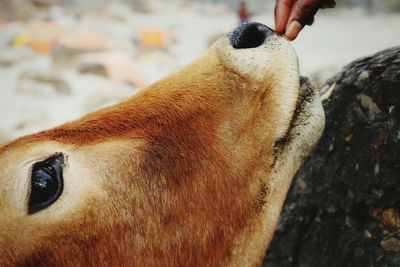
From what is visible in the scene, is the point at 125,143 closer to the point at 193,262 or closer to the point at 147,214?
the point at 147,214

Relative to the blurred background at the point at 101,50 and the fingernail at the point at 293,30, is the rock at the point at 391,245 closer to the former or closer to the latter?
the fingernail at the point at 293,30

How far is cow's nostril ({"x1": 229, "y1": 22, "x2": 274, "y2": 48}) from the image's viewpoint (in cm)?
187

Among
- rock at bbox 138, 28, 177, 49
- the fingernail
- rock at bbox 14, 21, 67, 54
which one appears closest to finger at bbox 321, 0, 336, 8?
the fingernail

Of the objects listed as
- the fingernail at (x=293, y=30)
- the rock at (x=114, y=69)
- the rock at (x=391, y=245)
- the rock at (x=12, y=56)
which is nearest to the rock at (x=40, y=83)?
the rock at (x=114, y=69)

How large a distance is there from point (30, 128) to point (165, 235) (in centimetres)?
481

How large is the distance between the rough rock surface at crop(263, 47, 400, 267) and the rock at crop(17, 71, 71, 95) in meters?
6.12

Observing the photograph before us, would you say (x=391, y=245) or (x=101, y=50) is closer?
(x=391, y=245)

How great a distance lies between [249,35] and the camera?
1906mm

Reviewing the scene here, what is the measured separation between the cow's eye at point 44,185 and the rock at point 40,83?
620cm

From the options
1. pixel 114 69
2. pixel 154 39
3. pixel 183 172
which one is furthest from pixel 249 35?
pixel 154 39

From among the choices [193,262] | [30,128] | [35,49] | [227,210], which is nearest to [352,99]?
[227,210]

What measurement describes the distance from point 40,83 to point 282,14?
6812 millimetres

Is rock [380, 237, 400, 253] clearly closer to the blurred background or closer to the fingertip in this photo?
the fingertip

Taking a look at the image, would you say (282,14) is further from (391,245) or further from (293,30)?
(391,245)
